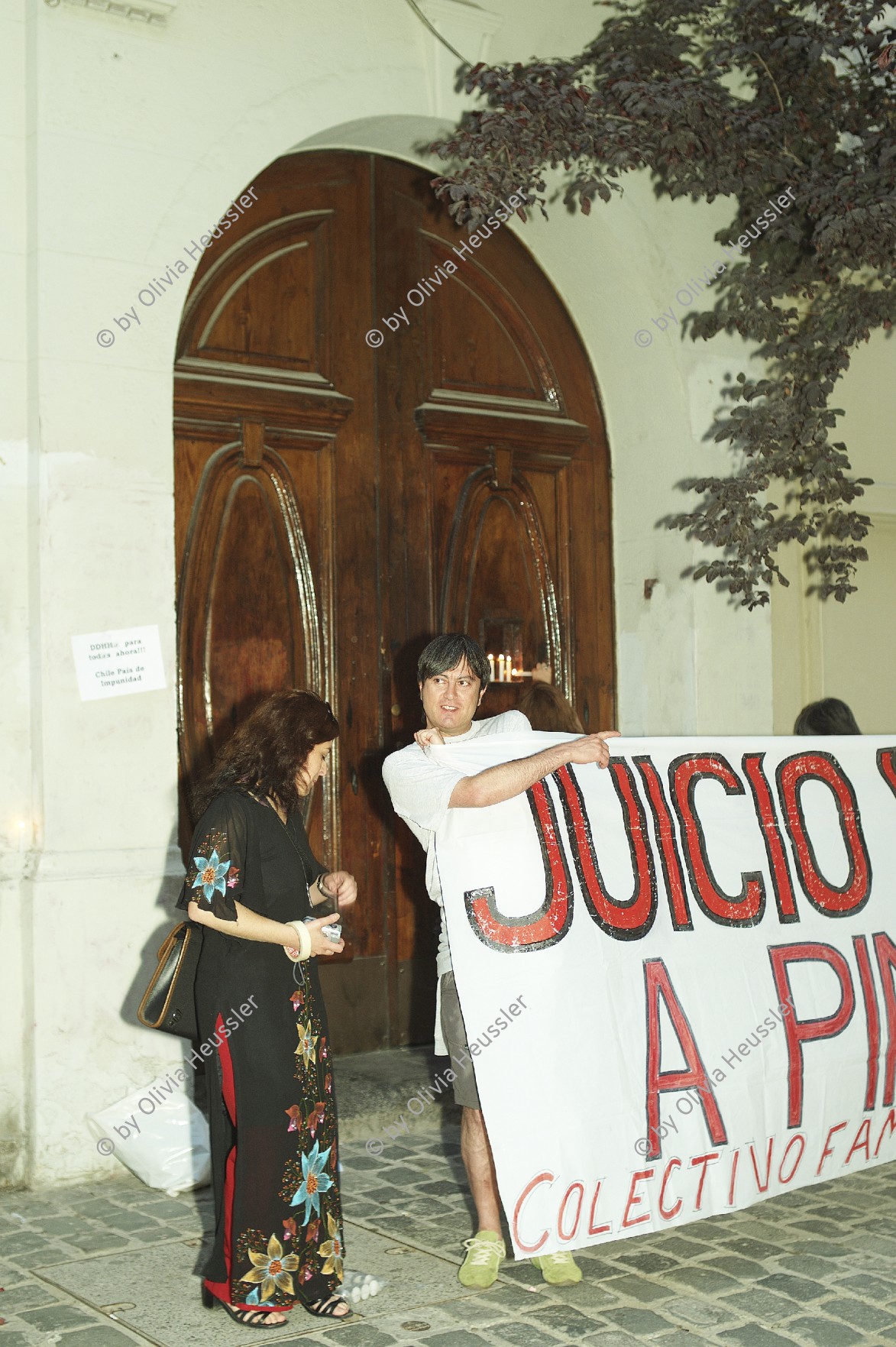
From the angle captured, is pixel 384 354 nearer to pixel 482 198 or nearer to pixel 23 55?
pixel 482 198

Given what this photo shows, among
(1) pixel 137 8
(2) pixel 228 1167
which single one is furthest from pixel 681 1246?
(1) pixel 137 8

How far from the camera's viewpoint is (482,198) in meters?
6.43

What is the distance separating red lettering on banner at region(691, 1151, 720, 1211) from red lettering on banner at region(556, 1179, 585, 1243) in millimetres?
457

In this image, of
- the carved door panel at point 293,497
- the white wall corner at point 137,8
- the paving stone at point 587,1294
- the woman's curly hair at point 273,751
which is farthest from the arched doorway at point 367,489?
the paving stone at point 587,1294

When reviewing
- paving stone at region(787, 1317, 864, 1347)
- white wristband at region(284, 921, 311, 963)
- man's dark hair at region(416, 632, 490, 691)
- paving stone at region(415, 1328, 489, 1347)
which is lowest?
paving stone at region(787, 1317, 864, 1347)

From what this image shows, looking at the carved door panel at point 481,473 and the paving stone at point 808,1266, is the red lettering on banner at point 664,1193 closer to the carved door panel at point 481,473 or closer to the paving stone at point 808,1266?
the paving stone at point 808,1266

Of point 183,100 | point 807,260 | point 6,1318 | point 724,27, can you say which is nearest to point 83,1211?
point 6,1318

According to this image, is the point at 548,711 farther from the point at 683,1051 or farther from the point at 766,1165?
the point at 766,1165

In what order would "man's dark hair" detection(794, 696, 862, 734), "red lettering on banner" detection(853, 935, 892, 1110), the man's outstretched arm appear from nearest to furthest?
the man's outstretched arm
"red lettering on banner" detection(853, 935, 892, 1110)
"man's dark hair" detection(794, 696, 862, 734)

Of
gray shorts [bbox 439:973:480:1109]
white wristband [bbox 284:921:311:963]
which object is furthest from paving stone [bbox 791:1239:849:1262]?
white wristband [bbox 284:921:311:963]

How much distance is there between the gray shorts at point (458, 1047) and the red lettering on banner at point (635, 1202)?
0.54 meters

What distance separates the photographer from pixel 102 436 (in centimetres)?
574

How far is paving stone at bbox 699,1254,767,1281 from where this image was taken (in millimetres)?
4387

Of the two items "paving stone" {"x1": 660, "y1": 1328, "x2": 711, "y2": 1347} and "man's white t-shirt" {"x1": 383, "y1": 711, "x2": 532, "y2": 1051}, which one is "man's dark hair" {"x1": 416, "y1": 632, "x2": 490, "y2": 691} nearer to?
"man's white t-shirt" {"x1": 383, "y1": 711, "x2": 532, "y2": 1051}
